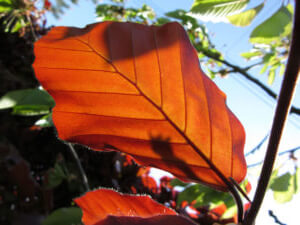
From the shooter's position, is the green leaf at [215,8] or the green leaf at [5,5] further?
the green leaf at [5,5]

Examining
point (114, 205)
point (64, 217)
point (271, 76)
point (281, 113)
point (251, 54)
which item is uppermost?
point (281, 113)

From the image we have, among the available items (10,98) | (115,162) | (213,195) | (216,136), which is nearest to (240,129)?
(216,136)

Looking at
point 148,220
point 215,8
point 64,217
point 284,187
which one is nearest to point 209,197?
point 284,187

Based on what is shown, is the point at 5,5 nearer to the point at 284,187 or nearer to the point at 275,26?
the point at 275,26

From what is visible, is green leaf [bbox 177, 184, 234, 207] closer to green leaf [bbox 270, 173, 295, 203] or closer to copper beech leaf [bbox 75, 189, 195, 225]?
green leaf [bbox 270, 173, 295, 203]

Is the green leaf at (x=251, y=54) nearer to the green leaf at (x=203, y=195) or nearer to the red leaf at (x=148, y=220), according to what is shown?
the green leaf at (x=203, y=195)

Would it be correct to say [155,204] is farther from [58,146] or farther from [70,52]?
[58,146]

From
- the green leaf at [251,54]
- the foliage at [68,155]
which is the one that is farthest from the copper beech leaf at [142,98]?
the green leaf at [251,54]
